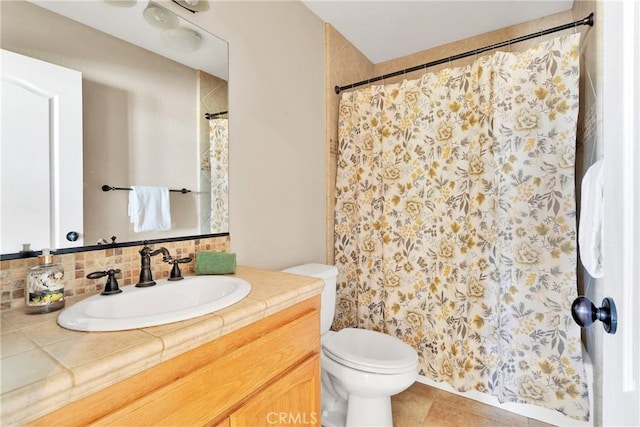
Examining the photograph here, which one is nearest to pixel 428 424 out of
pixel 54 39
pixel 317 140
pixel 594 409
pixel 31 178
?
pixel 594 409

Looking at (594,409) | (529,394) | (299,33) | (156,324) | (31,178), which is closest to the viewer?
(156,324)

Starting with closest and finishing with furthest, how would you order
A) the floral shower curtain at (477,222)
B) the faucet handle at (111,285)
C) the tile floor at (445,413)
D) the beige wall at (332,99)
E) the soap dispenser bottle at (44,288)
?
1. the soap dispenser bottle at (44,288)
2. the faucet handle at (111,285)
3. the floral shower curtain at (477,222)
4. the tile floor at (445,413)
5. the beige wall at (332,99)

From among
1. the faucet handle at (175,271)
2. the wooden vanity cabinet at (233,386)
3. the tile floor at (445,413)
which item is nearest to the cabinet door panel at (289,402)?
the wooden vanity cabinet at (233,386)

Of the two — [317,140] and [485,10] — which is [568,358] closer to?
[317,140]

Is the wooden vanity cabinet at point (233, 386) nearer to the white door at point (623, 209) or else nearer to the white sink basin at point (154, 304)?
the white sink basin at point (154, 304)

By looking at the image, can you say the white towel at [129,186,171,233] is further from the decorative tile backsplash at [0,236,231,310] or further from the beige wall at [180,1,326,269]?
the beige wall at [180,1,326,269]

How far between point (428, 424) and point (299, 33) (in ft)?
7.65

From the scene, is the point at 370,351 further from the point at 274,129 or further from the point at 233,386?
the point at 274,129

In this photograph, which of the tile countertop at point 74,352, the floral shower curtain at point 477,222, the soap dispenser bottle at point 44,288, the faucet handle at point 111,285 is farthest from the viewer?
the floral shower curtain at point 477,222

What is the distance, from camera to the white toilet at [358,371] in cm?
132

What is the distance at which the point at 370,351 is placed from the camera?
1.57 metres

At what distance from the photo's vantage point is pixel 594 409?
4.42ft

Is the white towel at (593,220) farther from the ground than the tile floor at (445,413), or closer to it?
farther from the ground

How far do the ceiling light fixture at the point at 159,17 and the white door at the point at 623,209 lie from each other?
52.7 inches
